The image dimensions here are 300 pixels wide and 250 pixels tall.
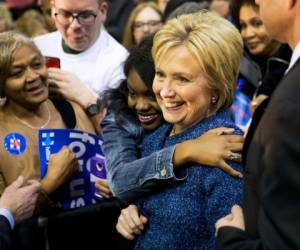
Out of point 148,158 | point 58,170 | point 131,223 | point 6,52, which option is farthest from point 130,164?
point 6,52

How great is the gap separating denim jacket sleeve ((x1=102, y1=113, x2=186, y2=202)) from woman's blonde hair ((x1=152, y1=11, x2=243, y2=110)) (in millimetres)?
255

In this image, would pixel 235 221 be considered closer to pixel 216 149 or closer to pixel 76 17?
pixel 216 149

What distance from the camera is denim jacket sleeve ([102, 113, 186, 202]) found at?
1883 millimetres

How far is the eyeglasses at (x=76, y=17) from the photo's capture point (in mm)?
2982

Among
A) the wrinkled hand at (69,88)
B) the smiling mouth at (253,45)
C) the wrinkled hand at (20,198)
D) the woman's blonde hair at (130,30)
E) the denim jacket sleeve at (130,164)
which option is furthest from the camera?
the woman's blonde hair at (130,30)

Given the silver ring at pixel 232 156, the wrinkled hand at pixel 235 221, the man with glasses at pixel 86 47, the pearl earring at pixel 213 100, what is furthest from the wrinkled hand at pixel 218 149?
the man with glasses at pixel 86 47

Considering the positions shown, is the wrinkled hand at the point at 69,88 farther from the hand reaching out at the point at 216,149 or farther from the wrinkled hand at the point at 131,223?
the hand reaching out at the point at 216,149

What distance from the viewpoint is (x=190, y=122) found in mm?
1923

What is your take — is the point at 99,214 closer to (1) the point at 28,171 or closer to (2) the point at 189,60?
(1) the point at 28,171

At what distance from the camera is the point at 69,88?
2.69 m

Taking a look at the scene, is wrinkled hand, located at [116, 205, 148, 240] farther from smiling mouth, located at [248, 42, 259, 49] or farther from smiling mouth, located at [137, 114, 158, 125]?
smiling mouth, located at [248, 42, 259, 49]

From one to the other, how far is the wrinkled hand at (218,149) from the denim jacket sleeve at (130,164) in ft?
0.32

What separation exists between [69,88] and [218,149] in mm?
1103

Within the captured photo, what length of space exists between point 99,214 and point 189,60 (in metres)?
0.89
